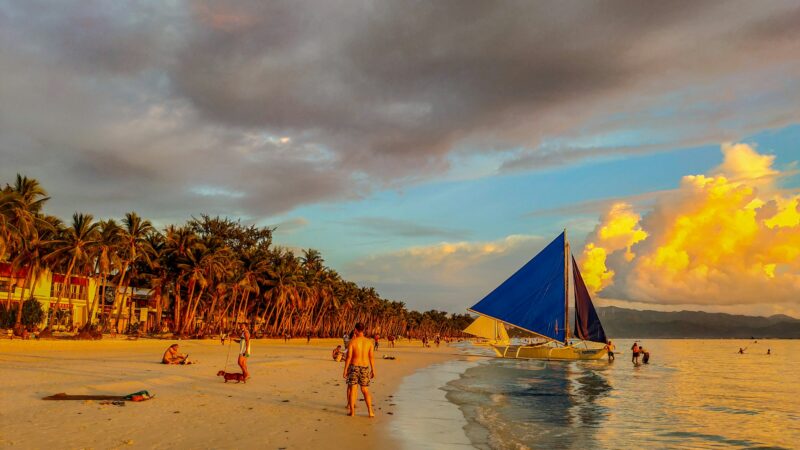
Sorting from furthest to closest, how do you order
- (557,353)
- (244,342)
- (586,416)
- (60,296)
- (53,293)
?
(53,293), (60,296), (557,353), (244,342), (586,416)

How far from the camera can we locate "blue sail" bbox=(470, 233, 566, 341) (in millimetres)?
47562

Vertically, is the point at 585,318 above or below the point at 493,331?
above

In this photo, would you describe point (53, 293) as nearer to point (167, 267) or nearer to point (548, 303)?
point (167, 267)

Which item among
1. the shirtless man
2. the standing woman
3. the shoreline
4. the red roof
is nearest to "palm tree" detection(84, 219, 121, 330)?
the red roof

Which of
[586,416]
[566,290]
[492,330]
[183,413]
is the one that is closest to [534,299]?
[566,290]

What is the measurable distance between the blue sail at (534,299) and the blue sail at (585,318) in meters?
1.39

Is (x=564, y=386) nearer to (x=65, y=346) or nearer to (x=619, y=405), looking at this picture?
(x=619, y=405)

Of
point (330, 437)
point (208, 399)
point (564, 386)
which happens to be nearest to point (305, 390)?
point (208, 399)

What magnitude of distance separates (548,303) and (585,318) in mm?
3988

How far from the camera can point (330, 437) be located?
10406 mm

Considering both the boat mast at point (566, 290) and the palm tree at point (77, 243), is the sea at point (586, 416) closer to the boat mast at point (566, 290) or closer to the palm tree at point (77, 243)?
the boat mast at point (566, 290)

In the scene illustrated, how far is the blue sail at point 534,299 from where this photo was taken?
47.6m

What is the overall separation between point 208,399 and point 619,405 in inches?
585

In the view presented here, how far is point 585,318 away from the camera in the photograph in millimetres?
49250
